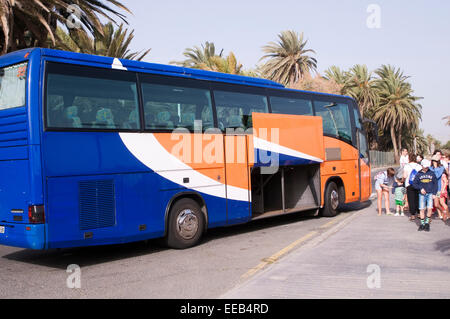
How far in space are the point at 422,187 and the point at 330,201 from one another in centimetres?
365

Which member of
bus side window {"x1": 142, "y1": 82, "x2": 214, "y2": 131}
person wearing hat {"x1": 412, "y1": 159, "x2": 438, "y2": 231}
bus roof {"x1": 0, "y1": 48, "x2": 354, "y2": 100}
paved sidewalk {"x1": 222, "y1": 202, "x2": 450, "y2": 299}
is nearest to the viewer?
paved sidewalk {"x1": 222, "y1": 202, "x2": 450, "y2": 299}

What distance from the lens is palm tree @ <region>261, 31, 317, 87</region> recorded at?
51438 millimetres

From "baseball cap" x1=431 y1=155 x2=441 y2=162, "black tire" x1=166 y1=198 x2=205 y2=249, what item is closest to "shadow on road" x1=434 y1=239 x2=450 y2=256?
"baseball cap" x1=431 y1=155 x2=441 y2=162

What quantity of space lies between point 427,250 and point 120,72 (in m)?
6.19

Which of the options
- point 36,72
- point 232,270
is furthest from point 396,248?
point 36,72

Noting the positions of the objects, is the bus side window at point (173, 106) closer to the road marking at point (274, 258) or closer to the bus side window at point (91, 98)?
the bus side window at point (91, 98)

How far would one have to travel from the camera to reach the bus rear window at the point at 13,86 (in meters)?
7.72

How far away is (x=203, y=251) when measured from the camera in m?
9.45

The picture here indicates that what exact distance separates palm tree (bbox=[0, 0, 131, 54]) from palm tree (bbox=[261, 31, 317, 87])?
33205 millimetres

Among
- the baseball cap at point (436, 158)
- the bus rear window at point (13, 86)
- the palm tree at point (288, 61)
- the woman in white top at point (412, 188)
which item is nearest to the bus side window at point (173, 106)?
the bus rear window at point (13, 86)

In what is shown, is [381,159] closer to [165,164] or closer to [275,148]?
[275,148]

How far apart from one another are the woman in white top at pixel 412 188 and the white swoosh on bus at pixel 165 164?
5034 mm

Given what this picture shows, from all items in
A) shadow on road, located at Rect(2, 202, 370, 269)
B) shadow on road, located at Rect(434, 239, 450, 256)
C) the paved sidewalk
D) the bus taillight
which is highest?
the bus taillight

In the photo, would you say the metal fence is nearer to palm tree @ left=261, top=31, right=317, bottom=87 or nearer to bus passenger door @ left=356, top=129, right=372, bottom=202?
palm tree @ left=261, top=31, right=317, bottom=87
